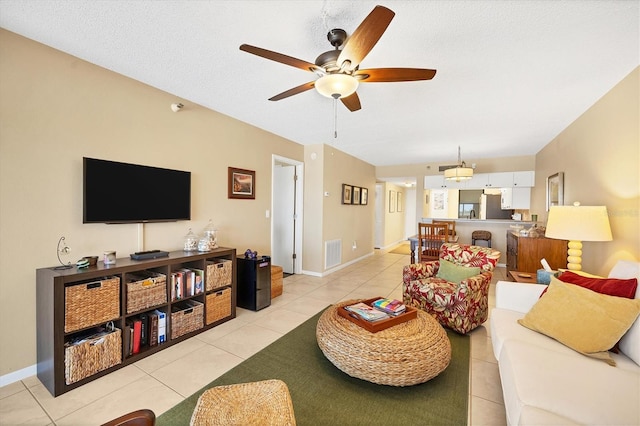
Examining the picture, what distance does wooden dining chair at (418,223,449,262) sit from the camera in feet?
14.8

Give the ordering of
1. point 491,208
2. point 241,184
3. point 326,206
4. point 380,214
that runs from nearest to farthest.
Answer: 1. point 241,184
2. point 326,206
3. point 491,208
4. point 380,214

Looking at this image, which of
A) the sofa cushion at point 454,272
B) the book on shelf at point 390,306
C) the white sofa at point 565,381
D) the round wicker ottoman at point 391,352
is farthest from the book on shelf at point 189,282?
the sofa cushion at point 454,272

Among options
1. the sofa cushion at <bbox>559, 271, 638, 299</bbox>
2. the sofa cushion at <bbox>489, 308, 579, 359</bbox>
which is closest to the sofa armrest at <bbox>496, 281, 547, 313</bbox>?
the sofa cushion at <bbox>489, 308, 579, 359</bbox>

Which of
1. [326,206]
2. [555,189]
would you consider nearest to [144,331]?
[326,206]

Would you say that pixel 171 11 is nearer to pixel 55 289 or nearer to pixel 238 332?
pixel 55 289

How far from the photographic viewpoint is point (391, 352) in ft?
5.86

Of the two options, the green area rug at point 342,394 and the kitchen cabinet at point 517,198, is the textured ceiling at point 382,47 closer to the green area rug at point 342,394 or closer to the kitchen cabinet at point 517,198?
the green area rug at point 342,394

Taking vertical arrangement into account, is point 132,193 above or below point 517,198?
below

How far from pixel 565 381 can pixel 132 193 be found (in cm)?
333

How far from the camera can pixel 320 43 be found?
1966mm

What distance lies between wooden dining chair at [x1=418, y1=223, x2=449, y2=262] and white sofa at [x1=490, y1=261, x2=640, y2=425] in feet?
8.81

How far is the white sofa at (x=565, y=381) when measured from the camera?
1105 millimetres

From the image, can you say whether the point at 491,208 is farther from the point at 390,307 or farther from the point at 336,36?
the point at 336,36

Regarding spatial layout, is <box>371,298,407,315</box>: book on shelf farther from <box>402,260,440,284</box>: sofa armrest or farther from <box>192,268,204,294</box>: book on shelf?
<box>192,268,204,294</box>: book on shelf
